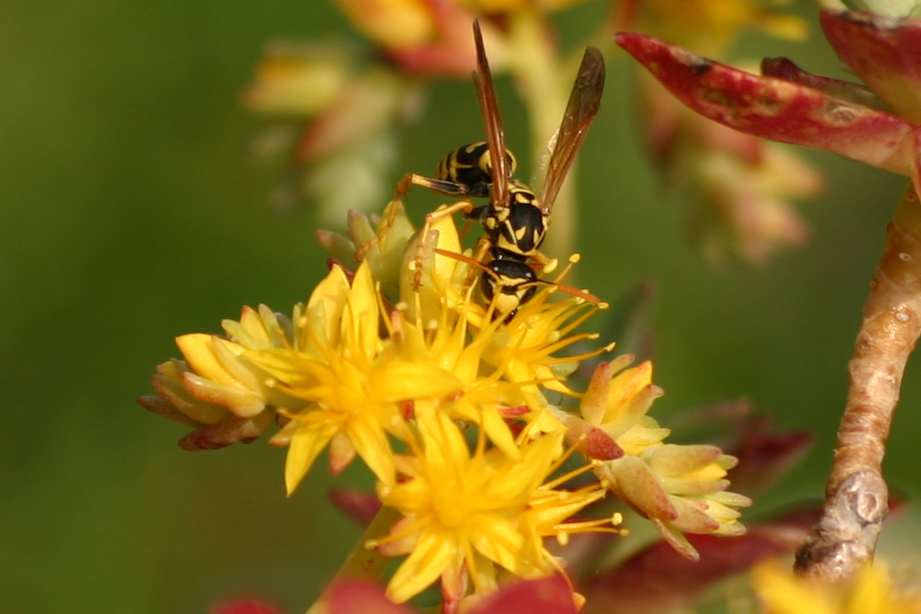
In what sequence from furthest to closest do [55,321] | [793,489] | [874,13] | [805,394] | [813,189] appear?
[805,394] → [55,321] → [793,489] → [813,189] → [874,13]

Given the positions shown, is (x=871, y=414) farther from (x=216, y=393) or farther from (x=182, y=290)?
(x=182, y=290)

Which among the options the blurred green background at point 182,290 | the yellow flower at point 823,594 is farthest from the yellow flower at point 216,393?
the blurred green background at point 182,290

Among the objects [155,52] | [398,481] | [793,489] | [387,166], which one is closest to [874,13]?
[398,481]

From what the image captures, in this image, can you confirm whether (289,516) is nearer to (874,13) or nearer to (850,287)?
(850,287)

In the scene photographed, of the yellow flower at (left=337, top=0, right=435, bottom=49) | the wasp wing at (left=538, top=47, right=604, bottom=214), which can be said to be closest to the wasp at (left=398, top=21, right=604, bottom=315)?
the wasp wing at (left=538, top=47, right=604, bottom=214)

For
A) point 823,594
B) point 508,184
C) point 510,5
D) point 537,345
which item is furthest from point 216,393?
point 510,5
